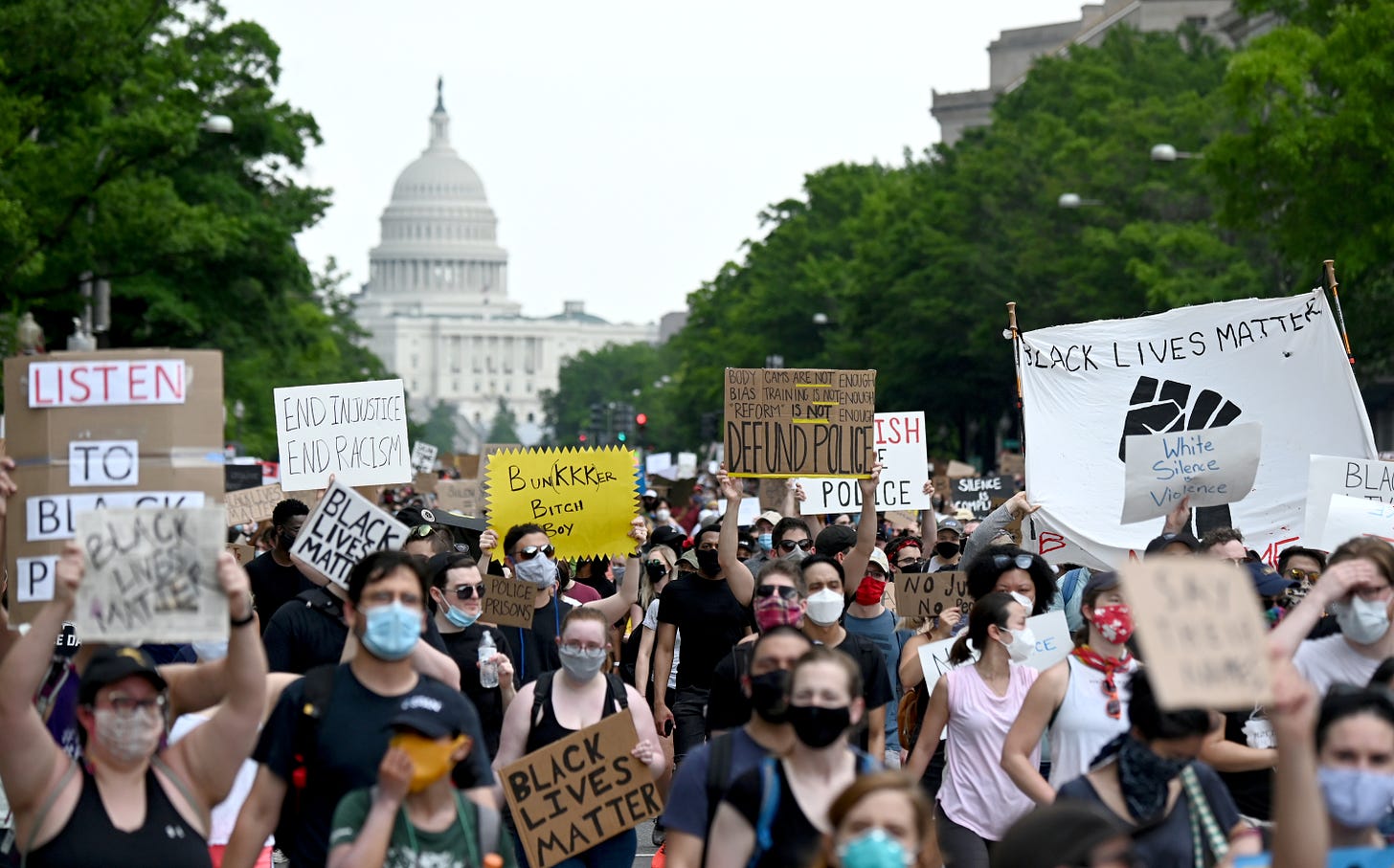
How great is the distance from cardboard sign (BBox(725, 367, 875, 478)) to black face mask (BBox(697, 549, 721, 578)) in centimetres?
147

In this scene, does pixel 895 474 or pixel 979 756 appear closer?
pixel 979 756

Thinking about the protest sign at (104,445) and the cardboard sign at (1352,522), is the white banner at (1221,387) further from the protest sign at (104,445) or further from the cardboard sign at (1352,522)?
the protest sign at (104,445)

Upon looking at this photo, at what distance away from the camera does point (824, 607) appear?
8.59 metres

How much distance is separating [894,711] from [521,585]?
1738 millimetres

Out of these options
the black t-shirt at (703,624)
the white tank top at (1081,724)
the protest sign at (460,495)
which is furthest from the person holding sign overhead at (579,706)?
the protest sign at (460,495)

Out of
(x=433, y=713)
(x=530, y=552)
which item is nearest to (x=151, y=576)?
Answer: (x=433, y=713)

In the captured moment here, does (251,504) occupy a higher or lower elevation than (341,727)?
higher

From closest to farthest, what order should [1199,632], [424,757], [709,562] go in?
[1199,632] → [424,757] → [709,562]

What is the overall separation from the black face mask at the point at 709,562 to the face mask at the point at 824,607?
74.9 inches

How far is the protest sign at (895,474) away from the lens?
15391 millimetres

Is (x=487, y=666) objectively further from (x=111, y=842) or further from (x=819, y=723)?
(x=819, y=723)

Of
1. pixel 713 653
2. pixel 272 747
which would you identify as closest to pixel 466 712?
pixel 272 747

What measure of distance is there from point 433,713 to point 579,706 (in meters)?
2.77

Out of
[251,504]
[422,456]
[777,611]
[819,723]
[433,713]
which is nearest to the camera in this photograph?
[433,713]
